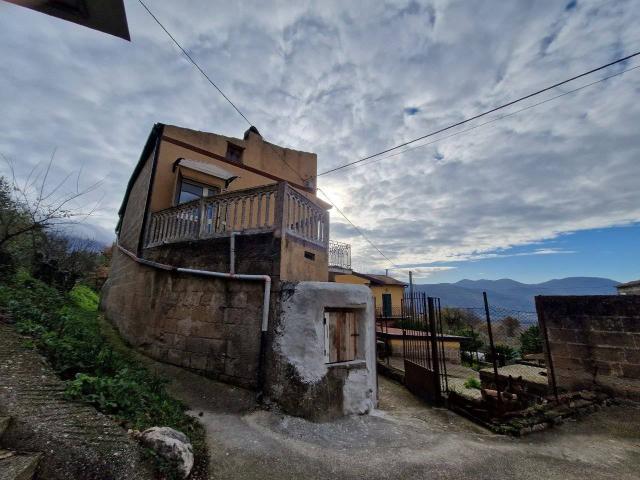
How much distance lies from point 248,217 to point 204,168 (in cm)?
412

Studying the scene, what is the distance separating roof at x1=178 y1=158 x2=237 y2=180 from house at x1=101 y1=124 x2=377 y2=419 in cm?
171

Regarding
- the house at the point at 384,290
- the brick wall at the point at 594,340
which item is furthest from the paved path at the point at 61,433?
the house at the point at 384,290

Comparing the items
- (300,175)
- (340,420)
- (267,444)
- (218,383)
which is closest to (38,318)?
(218,383)

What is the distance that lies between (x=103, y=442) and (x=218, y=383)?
9.68 ft

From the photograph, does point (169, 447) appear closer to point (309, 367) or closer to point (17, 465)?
point (17, 465)

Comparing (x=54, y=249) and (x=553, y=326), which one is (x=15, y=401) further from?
(x=54, y=249)

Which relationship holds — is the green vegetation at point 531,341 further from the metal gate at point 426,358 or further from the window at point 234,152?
the window at point 234,152

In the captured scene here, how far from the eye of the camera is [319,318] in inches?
192

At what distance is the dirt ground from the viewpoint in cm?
327

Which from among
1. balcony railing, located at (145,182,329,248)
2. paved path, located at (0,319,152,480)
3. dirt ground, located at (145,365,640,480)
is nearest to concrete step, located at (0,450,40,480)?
paved path, located at (0,319,152,480)

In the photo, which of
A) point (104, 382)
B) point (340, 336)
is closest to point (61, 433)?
point (104, 382)

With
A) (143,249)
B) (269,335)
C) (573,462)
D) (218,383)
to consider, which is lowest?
(573,462)

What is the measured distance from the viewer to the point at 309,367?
4645 millimetres

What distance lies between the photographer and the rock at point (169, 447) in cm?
264
